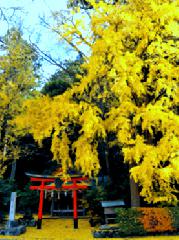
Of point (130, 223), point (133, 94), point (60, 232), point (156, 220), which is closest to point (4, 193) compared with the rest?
point (60, 232)

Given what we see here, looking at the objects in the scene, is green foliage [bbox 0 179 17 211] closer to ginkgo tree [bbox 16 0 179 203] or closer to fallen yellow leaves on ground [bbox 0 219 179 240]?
fallen yellow leaves on ground [bbox 0 219 179 240]

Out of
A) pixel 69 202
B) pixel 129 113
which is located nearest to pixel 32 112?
pixel 129 113

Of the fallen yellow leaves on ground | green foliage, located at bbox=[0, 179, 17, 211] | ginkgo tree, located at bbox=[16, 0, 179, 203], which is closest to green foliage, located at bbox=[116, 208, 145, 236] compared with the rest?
the fallen yellow leaves on ground

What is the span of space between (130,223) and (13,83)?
721cm

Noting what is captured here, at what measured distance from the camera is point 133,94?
8.82 m

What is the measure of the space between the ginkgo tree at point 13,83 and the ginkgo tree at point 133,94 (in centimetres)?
248

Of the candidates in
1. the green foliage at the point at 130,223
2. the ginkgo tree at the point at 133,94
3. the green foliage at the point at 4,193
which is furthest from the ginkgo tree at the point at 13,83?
the green foliage at the point at 130,223

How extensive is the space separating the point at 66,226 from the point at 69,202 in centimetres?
327

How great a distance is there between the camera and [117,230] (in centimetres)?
870

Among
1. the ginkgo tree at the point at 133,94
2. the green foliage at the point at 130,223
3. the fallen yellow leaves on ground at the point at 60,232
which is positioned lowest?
the fallen yellow leaves on ground at the point at 60,232

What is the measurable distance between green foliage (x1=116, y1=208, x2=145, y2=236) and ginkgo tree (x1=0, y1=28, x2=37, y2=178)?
5.25 metres

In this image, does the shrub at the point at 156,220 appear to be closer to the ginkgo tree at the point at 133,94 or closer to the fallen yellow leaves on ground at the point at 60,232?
the fallen yellow leaves on ground at the point at 60,232

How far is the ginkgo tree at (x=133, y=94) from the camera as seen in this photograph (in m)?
Answer: 7.56

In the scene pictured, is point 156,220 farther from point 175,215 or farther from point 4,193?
point 4,193
